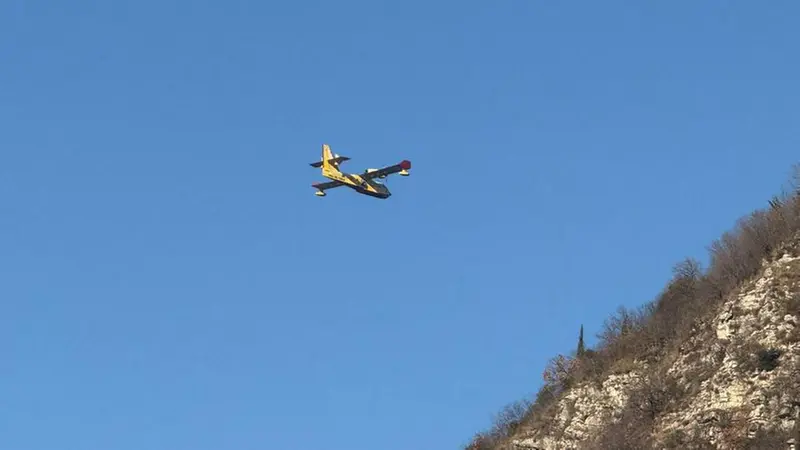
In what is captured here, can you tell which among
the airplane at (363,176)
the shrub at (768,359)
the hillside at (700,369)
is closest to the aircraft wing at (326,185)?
the airplane at (363,176)

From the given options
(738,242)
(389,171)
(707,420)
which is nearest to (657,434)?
(707,420)

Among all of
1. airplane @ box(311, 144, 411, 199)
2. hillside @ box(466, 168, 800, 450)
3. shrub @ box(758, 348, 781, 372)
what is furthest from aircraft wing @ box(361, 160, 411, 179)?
shrub @ box(758, 348, 781, 372)

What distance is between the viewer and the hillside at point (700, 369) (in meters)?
57.0

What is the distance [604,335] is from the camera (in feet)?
245

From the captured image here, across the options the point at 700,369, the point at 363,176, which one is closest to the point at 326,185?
the point at 363,176

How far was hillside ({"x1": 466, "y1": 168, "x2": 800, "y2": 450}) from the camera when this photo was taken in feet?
187

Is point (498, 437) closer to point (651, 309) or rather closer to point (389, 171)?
point (651, 309)

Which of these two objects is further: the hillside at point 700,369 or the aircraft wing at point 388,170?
the aircraft wing at point 388,170

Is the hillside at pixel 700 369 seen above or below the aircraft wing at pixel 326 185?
below

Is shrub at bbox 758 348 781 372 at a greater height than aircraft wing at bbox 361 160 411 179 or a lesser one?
lesser

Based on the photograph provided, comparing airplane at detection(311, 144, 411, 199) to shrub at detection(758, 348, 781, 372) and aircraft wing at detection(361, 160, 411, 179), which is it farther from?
shrub at detection(758, 348, 781, 372)

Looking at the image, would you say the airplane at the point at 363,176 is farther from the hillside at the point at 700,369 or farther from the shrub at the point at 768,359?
the shrub at the point at 768,359

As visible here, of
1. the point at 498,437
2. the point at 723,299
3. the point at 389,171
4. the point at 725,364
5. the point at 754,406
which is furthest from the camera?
the point at 389,171

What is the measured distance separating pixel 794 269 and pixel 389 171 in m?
41.8
